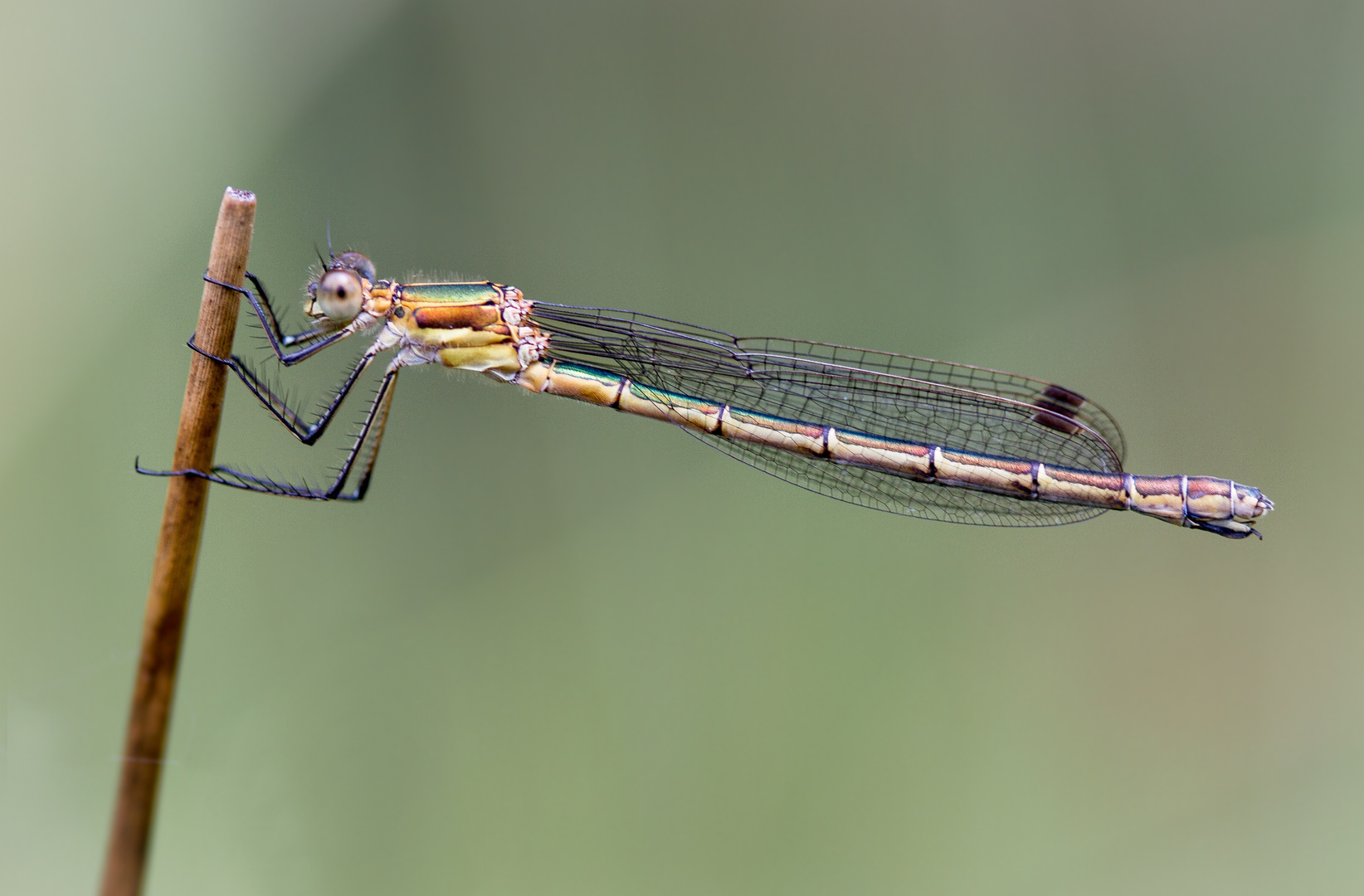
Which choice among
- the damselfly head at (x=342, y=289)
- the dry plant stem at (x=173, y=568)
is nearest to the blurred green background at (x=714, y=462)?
the damselfly head at (x=342, y=289)

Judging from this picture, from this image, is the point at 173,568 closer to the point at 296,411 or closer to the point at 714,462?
the point at 296,411

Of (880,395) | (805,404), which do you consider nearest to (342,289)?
(805,404)

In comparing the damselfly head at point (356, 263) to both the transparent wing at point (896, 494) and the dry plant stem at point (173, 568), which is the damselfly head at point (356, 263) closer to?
the dry plant stem at point (173, 568)

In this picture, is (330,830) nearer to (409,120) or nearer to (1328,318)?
(409,120)

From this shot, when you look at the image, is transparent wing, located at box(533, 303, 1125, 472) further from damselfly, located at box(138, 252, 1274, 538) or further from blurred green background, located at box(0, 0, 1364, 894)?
blurred green background, located at box(0, 0, 1364, 894)

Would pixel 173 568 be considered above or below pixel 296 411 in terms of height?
below

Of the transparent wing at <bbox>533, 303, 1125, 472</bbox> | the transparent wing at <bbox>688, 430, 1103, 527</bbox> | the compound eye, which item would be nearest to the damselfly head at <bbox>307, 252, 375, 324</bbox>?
the compound eye
